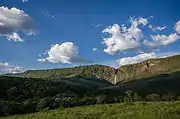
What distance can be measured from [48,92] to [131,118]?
16690cm

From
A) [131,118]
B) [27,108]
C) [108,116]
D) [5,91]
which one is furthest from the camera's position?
[5,91]

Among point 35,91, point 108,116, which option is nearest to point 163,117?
point 108,116

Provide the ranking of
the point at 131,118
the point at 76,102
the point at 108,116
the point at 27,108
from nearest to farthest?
the point at 131,118
the point at 108,116
the point at 27,108
the point at 76,102

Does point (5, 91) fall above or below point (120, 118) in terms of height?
above

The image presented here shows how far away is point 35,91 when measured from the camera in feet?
611

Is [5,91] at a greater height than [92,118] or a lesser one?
greater

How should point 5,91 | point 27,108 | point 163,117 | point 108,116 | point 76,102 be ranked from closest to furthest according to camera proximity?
point 163,117
point 108,116
point 27,108
point 76,102
point 5,91

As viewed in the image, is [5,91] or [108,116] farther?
[5,91]

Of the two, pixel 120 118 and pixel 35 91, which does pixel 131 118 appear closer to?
pixel 120 118

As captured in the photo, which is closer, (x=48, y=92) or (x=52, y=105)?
(x=52, y=105)

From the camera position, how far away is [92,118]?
30.1 m

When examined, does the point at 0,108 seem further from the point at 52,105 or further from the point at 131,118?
the point at 131,118

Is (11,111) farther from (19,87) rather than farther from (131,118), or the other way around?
(19,87)

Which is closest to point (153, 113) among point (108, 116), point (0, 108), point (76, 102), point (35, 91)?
point (108, 116)
